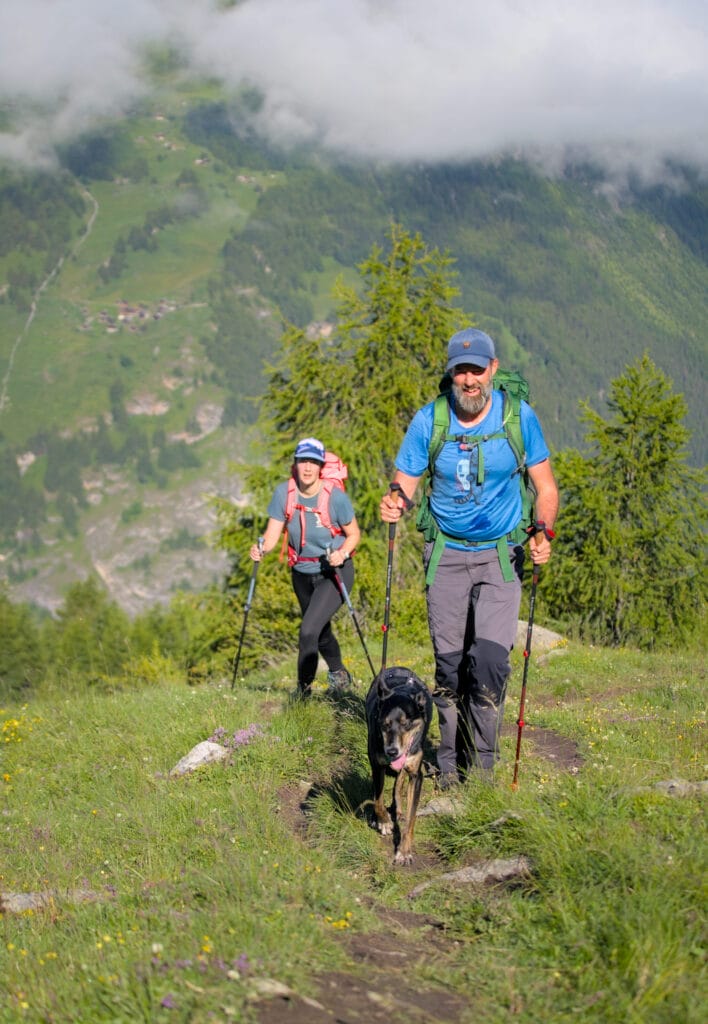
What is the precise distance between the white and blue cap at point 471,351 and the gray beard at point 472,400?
0.45 feet

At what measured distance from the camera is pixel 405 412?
26.8 metres

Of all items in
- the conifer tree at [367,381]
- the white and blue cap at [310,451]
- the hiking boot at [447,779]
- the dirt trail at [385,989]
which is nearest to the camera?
the dirt trail at [385,989]

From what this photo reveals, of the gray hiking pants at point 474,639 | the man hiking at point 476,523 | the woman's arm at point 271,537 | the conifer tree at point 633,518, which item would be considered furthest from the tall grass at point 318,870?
the conifer tree at point 633,518

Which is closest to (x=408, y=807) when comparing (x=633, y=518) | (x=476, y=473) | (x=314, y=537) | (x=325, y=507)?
(x=476, y=473)

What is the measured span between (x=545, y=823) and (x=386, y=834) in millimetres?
1438

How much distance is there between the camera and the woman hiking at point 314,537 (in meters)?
9.29

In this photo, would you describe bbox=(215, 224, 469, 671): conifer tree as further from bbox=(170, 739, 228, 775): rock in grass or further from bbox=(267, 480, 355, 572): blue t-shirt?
bbox=(170, 739, 228, 775): rock in grass

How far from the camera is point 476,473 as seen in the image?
6.42 metres

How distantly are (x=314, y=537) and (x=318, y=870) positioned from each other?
171 inches

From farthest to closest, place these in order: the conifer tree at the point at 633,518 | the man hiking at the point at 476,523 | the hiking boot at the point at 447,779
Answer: the conifer tree at the point at 633,518 < the hiking boot at the point at 447,779 < the man hiking at the point at 476,523

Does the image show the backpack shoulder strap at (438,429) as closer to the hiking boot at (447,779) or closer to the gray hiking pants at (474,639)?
the gray hiking pants at (474,639)

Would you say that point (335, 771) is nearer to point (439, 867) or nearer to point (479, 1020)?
point (439, 867)

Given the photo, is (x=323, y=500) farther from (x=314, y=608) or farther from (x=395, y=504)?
(x=395, y=504)

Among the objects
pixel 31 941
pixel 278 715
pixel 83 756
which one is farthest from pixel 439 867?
pixel 83 756
